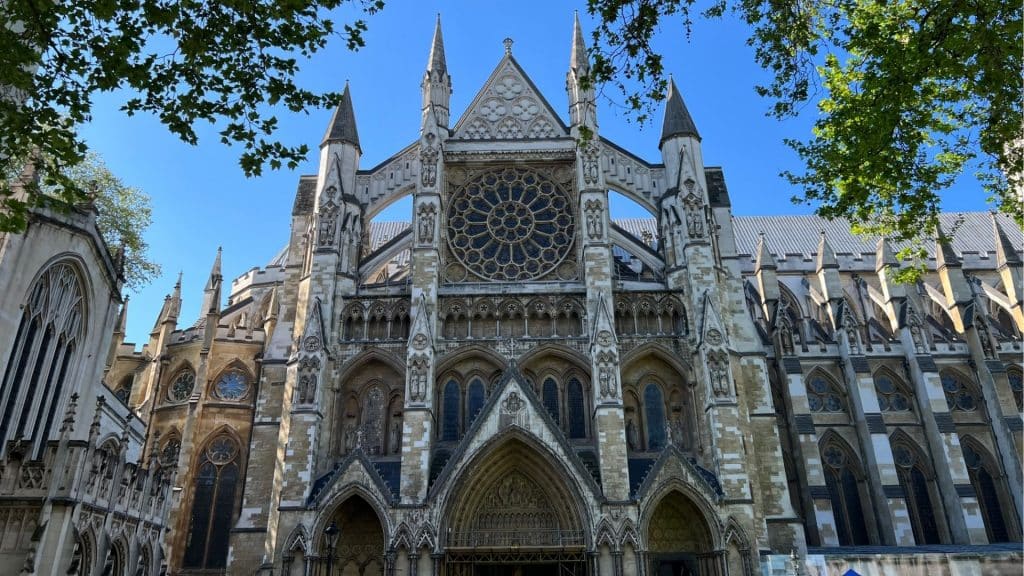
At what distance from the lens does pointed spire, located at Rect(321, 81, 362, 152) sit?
88.8 ft

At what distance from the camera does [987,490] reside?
29688 mm

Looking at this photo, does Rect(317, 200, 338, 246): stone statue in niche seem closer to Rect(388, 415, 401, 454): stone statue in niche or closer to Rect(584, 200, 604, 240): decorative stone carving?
Rect(388, 415, 401, 454): stone statue in niche

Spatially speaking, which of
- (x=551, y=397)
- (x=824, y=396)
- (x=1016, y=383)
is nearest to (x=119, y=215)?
(x=551, y=397)

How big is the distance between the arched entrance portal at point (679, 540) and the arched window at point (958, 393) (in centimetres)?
1693

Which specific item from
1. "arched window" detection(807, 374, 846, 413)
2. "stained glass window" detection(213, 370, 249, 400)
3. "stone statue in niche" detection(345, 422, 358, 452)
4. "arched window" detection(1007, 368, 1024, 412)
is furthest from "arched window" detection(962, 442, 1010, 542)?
"stained glass window" detection(213, 370, 249, 400)

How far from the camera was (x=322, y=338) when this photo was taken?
22891 mm

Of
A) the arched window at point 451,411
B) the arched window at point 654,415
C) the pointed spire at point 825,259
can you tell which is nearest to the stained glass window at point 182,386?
the arched window at point 451,411

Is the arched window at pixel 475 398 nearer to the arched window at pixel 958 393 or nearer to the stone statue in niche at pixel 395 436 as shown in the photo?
the stone statue in niche at pixel 395 436

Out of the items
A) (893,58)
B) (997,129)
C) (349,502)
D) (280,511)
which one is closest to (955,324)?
(997,129)

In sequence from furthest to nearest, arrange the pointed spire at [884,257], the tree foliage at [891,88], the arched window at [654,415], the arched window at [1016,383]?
the pointed spire at [884,257], the arched window at [1016,383], the arched window at [654,415], the tree foliage at [891,88]

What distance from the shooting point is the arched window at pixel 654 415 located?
22922mm

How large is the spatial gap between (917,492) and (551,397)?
1757 centimetres

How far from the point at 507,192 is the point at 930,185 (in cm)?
1579

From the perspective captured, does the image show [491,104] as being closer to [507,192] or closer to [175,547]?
[507,192]
